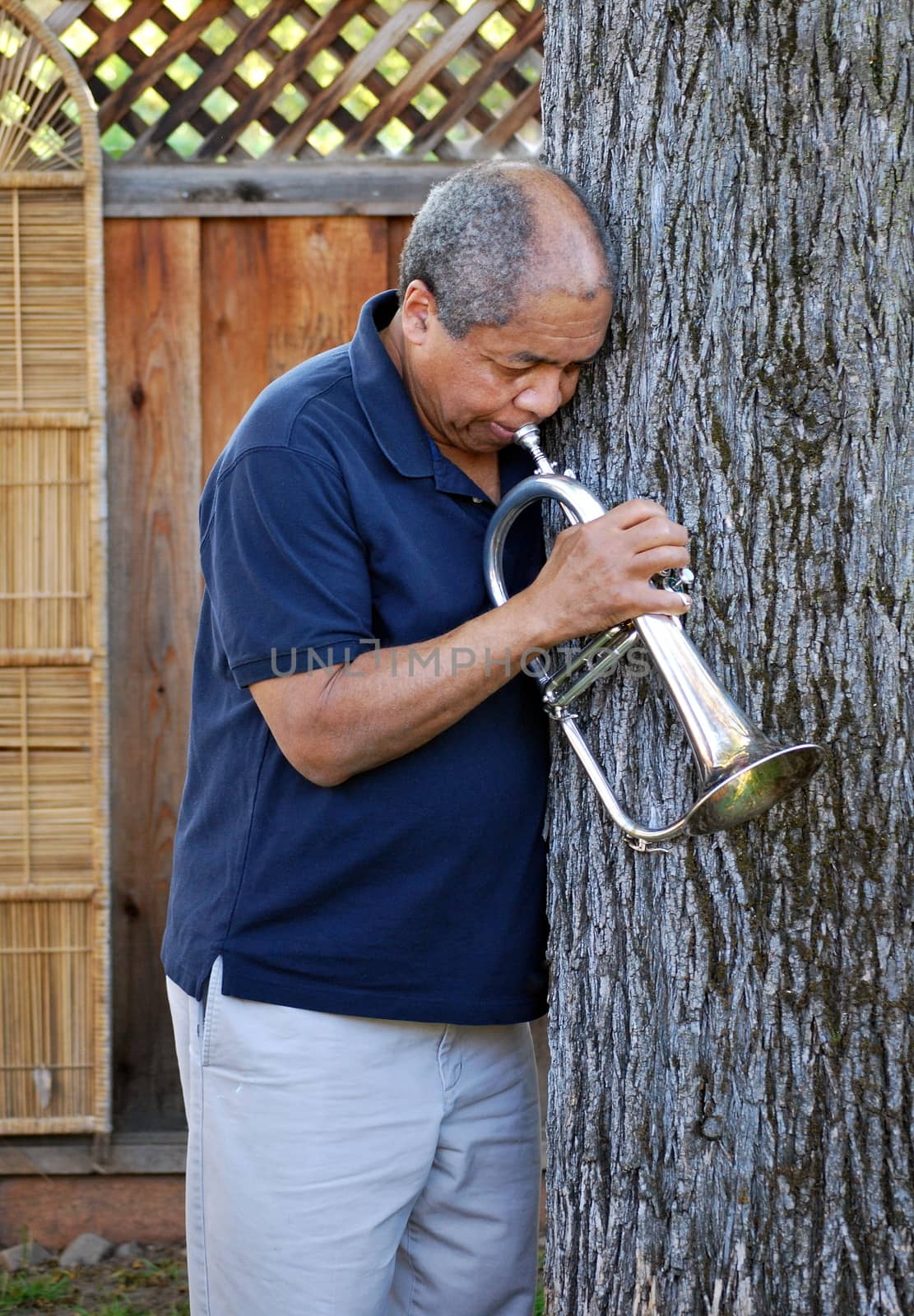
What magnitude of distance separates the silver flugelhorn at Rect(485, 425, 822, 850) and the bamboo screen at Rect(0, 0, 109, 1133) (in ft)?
5.58

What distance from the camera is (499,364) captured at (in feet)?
5.51

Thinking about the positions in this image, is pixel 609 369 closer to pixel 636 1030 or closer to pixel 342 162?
pixel 636 1030

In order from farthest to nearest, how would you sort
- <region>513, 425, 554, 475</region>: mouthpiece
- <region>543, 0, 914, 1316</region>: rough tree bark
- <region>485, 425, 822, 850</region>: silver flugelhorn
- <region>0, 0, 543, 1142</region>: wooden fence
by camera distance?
<region>0, 0, 543, 1142</region>: wooden fence < <region>513, 425, 554, 475</region>: mouthpiece < <region>543, 0, 914, 1316</region>: rough tree bark < <region>485, 425, 822, 850</region>: silver flugelhorn

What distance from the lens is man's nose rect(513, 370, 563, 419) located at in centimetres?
170

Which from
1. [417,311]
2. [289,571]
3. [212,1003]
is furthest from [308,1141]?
[417,311]

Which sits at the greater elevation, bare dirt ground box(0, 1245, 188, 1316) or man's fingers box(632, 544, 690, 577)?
man's fingers box(632, 544, 690, 577)

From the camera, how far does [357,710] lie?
5.31ft

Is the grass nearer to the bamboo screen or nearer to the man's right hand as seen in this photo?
the bamboo screen

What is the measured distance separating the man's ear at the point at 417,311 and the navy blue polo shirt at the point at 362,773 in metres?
0.07

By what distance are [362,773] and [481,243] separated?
0.68 metres

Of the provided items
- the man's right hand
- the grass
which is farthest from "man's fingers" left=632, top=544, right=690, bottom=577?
the grass

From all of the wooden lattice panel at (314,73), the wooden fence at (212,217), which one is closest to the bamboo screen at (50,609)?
the wooden fence at (212,217)

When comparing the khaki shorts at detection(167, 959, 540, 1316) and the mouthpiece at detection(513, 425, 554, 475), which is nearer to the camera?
the mouthpiece at detection(513, 425, 554, 475)

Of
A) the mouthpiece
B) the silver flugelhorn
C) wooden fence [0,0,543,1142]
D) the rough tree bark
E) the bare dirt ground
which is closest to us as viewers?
the silver flugelhorn
